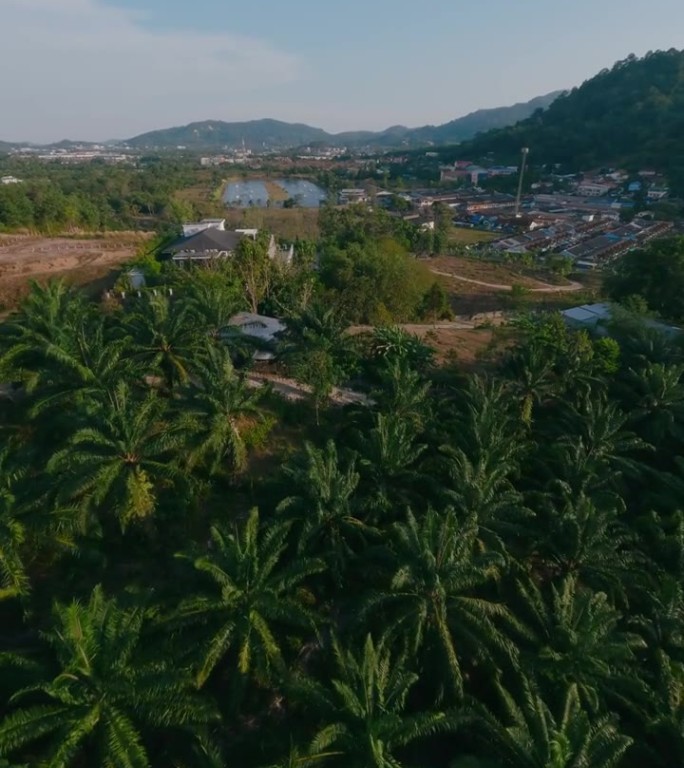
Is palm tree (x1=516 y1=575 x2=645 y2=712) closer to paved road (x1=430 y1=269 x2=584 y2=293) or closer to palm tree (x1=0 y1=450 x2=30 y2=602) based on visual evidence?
palm tree (x1=0 y1=450 x2=30 y2=602)

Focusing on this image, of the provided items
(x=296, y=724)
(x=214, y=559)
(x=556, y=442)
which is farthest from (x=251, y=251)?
(x=296, y=724)

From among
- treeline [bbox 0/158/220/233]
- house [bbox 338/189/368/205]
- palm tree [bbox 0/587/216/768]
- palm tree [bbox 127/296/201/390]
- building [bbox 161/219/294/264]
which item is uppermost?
palm tree [bbox 127/296/201/390]

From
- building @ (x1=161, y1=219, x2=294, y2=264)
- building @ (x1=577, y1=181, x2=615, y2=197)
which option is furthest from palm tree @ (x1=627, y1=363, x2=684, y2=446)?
building @ (x1=577, y1=181, x2=615, y2=197)

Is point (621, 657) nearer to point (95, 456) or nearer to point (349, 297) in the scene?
point (95, 456)

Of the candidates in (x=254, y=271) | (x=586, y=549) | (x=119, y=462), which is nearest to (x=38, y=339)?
(x=119, y=462)

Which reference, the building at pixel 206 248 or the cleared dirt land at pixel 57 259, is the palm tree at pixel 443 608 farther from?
the cleared dirt land at pixel 57 259

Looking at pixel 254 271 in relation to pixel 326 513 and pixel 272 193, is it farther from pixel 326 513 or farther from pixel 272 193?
pixel 272 193
